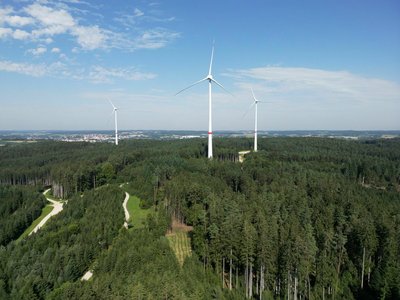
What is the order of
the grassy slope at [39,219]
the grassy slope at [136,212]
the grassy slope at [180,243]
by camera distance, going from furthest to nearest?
1. the grassy slope at [39,219]
2. the grassy slope at [136,212]
3. the grassy slope at [180,243]

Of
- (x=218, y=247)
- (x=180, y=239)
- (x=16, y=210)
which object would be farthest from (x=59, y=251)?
(x=16, y=210)

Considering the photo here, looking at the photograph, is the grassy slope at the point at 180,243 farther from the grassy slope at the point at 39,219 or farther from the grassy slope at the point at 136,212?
the grassy slope at the point at 39,219

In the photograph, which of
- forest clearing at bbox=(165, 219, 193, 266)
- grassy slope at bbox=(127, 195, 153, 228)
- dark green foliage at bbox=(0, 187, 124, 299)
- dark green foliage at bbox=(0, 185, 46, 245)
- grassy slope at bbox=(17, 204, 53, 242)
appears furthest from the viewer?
grassy slope at bbox=(17, 204, 53, 242)

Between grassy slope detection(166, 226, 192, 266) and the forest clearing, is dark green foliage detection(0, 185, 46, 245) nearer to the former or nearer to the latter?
the forest clearing

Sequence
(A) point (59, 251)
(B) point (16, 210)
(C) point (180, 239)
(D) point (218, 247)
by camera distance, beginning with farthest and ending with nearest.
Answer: (B) point (16, 210), (C) point (180, 239), (A) point (59, 251), (D) point (218, 247)

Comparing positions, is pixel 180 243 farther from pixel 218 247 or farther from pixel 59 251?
pixel 59 251

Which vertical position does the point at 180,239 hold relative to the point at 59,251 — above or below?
below

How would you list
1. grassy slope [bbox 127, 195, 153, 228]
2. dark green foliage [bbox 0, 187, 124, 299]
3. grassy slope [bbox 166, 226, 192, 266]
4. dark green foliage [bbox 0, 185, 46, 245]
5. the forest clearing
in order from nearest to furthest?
dark green foliage [bbox 0, 187, 124, 299], grassy slope [bbox 166, 226, 192, 266], the forest clearing, grassy slope [bbox 127, 195, 153, 228], dark green foliage [bbox 0, 185, 46, 245]

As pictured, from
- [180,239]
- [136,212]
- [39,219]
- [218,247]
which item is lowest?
[39,219]

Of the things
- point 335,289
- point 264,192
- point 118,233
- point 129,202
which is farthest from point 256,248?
point 129,202

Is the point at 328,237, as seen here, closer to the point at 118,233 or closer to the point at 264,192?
the point at 264,192

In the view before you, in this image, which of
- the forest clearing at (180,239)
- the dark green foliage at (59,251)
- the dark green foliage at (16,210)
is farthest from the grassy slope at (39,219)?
the forest clearing at (180,239)

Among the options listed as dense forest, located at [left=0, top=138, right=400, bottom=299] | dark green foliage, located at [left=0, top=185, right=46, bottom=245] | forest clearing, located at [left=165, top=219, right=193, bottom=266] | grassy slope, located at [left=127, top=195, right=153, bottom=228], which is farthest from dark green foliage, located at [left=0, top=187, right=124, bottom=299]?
dark green foliage, located at [left=0, top=185, right=46, bottom=245]
